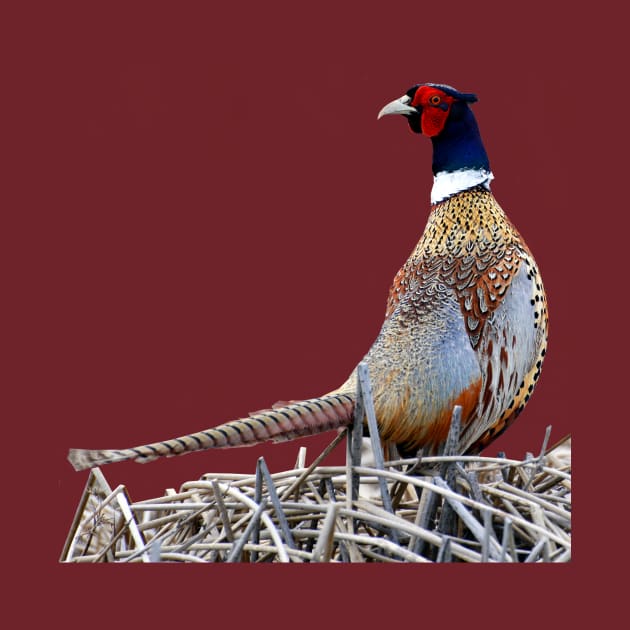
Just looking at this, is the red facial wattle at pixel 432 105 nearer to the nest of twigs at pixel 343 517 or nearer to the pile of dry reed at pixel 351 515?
the pile of dry reed at pixel 351 515

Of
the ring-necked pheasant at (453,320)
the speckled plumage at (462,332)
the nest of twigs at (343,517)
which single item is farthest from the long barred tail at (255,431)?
the speckled plumage at (462,332)

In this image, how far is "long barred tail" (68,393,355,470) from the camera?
4559 millimetres

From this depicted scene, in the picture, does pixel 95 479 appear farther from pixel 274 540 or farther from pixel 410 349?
pixel 410 349

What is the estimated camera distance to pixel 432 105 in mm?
5559

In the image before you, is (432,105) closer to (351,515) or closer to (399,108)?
(399,108)

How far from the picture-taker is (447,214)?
5.60 metres

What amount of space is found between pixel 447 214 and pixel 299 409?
1.24 m

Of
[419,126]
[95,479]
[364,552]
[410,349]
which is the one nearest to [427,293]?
[410,349]

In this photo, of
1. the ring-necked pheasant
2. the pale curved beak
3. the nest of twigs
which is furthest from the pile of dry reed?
the pale curved beak

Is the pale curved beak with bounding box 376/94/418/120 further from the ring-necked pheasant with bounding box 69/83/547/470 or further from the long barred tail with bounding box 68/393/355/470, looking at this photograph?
the long barred tail with bounding box 68/393/355/470

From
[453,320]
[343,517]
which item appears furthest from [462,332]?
[343,517]

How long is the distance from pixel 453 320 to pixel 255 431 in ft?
3.46

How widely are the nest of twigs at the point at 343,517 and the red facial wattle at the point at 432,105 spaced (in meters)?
1.45

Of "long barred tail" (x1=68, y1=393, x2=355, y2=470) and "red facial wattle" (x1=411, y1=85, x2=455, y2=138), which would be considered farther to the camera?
"red facial wattle" (x1=411, y1=85, x2=455, y2=138)
